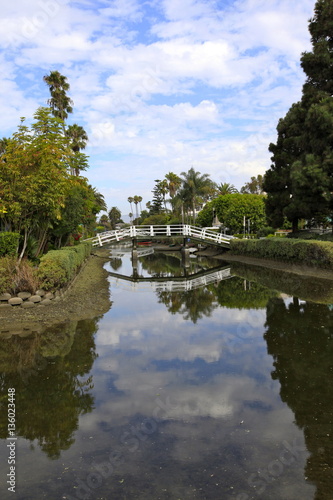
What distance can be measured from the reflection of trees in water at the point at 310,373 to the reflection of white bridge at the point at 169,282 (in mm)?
7446

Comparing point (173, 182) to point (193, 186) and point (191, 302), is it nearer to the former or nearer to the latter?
point (193, 186)

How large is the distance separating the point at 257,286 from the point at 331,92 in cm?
1423

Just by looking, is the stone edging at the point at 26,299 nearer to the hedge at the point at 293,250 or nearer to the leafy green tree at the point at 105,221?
the hedge at the point at 293,250

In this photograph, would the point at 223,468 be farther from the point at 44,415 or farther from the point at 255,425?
the point at 44,415

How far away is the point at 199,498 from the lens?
13.4ft

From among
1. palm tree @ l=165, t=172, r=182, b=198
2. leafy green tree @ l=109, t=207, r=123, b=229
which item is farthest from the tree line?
leafy green tree @ l=109, t=207, r=123, b=229

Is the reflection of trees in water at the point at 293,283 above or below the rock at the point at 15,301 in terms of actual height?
below

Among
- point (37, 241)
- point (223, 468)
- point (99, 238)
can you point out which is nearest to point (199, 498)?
point (223, 468)

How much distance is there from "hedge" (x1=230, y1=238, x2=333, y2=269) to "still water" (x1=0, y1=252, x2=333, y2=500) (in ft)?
29.5

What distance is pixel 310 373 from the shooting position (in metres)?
7.56

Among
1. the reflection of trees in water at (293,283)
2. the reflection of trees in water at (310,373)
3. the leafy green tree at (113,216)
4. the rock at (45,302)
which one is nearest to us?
the reflection of trees in water at (310,373)

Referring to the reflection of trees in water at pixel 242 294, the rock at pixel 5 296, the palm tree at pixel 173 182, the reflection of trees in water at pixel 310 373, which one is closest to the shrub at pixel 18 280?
the rock at pixel 5 296

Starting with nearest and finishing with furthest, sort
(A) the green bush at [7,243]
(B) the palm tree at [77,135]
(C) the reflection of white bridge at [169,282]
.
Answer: (A) the green bush at [7,243] < (C) the reflection of white bridge at [169,282] < (B) the palm tree at [77,135]

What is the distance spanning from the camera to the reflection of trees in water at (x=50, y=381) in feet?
18.5
